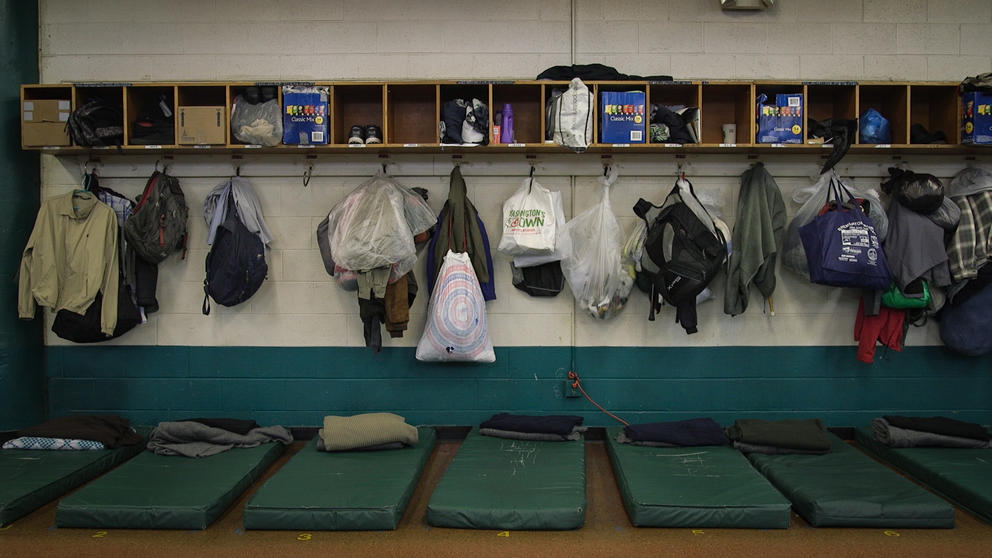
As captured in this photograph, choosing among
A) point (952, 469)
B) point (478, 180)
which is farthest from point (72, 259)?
point (952, 469)

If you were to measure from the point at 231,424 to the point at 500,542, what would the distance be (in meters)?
1.86

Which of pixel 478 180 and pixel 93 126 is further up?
pixel 93 126

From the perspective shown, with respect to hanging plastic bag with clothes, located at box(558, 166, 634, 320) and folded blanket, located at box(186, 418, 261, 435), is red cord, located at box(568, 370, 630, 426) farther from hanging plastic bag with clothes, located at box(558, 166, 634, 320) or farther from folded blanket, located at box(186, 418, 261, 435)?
folded blanket, located at box(186, 418, 261, 435)

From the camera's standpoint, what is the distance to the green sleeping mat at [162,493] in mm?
2912

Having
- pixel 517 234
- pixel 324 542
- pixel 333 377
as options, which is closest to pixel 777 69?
pixel 517 234

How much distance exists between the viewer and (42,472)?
329cm

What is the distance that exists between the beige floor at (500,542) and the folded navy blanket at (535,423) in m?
0.84

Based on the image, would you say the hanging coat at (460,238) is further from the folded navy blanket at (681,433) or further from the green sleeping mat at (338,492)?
the folded navy blanket at (681,433)

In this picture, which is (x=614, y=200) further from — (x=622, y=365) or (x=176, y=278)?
(x=176, y=278)

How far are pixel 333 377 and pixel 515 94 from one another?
2056 mm

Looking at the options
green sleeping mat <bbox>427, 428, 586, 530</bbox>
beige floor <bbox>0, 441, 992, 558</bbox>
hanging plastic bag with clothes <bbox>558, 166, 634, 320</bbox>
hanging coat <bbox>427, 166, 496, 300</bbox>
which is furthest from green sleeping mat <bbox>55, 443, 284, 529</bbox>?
hanging plastic bag with clothes <bbox>558, 166, 634, 320</bbox>

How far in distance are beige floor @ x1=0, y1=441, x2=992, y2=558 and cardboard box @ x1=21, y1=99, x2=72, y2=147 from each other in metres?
2.07

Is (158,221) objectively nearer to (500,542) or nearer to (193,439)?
(193,439)

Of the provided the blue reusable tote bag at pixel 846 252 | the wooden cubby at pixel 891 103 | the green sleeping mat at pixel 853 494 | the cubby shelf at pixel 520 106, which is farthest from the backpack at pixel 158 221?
the wooden cubby at pixel 891 103
